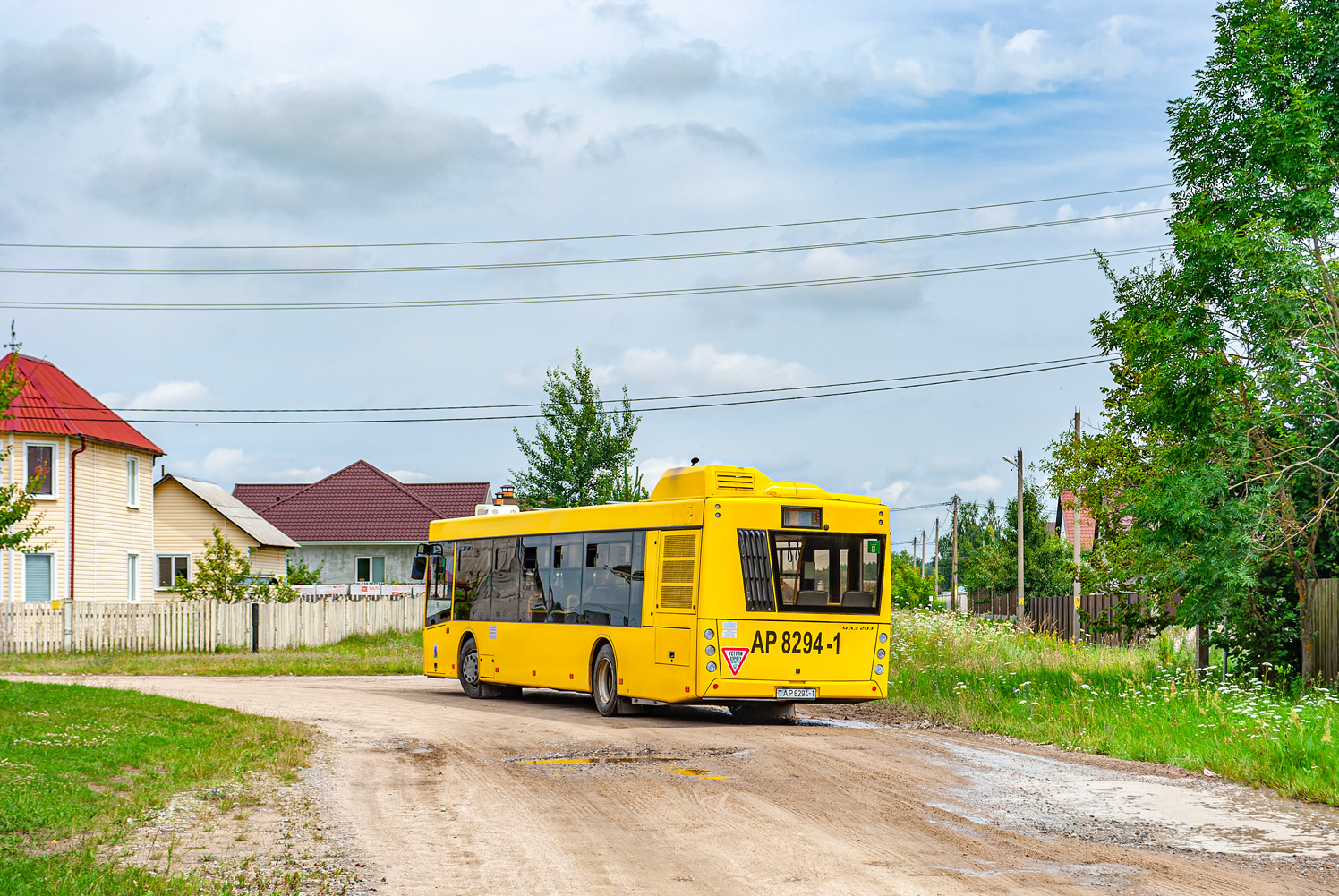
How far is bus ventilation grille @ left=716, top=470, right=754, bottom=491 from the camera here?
17.2 m

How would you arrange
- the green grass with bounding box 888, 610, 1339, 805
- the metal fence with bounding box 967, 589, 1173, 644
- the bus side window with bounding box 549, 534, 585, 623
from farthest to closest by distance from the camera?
1. the metal fence with bounding box 967, 589, 1173, 644
2. the bus side window with bounding box 549, 534, 585, 623
3. the green grass with bounding box 888, 610, 1339, 805

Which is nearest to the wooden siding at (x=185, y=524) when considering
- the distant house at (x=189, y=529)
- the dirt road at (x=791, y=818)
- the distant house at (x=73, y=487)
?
the distant house at (x=189, y=529)

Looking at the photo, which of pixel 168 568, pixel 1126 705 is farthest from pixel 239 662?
pixel 1126 705

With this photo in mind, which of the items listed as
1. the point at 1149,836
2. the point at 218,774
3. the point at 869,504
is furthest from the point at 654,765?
the point at 869,504

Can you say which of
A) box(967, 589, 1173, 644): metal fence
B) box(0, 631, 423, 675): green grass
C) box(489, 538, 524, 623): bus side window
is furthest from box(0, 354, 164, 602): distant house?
box(967, 589, 1173, 644): metal fence

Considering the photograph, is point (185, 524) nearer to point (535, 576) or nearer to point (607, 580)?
point (535, 576)

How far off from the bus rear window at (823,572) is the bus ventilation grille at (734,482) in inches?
27.1

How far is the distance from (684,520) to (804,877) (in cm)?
971

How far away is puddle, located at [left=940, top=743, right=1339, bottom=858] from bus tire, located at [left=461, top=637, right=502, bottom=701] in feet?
37.8

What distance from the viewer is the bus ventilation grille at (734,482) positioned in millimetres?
17172

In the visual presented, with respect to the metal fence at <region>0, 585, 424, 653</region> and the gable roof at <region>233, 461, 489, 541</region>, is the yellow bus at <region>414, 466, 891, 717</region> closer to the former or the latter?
the metal fence at <region>0, 585, 424, 653</region>

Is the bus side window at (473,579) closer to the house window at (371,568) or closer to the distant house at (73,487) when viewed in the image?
the distant house at (73,487)

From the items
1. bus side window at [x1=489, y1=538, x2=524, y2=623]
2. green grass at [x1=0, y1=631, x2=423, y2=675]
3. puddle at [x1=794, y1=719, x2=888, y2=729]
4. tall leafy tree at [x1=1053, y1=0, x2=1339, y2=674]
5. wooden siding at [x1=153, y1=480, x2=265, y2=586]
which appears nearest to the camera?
tall leafy tree at [x1=1053, y1=0, x2=1339, y2=674]

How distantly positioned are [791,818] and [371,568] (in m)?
49.8
